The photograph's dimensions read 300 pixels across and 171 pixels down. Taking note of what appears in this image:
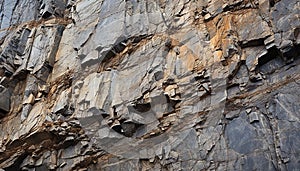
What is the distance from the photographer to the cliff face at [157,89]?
6738mm

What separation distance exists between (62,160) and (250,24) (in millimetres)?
4908

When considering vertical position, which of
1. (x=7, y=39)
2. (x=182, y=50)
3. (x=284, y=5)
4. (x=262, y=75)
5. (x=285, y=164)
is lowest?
(x=285, y=164)

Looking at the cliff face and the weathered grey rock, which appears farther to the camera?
the weathered grey rock

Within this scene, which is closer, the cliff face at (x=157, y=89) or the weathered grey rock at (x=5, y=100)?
the cliff face at (x=157, y=89)

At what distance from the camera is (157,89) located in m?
7.82

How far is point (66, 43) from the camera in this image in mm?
10016

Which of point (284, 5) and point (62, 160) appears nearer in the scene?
point (284, 5)

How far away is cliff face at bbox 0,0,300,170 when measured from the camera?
674cm

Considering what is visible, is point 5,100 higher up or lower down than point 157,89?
higher up

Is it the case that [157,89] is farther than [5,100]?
No

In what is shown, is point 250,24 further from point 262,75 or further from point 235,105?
point 235,105

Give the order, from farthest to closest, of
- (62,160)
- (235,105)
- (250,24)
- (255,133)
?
(62,160)
(250,24)
(235,105)
(255,133)

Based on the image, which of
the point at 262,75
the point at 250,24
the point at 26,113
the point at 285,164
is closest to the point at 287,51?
the point at 262,75

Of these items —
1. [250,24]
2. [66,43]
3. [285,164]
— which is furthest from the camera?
[66,43]
